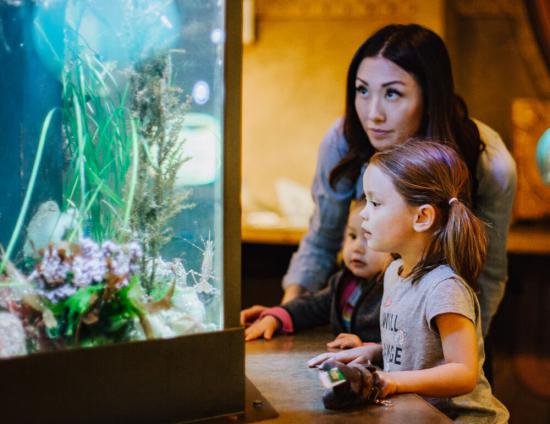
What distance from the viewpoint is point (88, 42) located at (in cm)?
110

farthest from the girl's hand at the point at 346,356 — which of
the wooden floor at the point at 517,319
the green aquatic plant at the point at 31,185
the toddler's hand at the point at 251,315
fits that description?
the wooden floor at the point at 517,319

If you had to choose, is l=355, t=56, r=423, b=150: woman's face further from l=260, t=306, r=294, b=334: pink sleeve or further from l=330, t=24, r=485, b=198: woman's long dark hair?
l=260, t=306, r=294, b=334: pink sleeve

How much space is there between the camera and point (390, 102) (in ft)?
5.45

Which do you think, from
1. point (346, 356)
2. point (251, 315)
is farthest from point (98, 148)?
point (251, 315)

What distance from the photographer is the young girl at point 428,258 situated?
1266 mm

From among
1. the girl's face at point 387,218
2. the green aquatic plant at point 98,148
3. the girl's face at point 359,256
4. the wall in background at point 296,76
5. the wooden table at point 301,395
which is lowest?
the wooden table at point 301,395

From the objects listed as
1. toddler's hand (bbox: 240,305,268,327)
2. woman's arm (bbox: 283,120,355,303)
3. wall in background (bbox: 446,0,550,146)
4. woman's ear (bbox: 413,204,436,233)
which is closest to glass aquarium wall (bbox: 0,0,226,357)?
woman's ear (bbox: 413,204,436,233)

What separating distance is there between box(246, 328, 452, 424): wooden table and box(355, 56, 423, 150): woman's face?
0.51 meters

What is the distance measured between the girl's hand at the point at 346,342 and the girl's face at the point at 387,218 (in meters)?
0.24

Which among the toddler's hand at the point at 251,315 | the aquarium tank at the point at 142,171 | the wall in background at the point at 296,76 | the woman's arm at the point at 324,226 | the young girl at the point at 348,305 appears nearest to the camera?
the aquarium tank at the point at 142,171

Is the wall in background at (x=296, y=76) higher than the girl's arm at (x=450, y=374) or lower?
higher

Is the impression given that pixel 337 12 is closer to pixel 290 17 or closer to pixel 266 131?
pixel 290 17

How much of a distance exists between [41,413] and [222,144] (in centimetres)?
44

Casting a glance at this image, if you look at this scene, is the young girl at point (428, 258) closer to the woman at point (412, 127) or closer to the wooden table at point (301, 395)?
the wooden table at point (301, 395)
